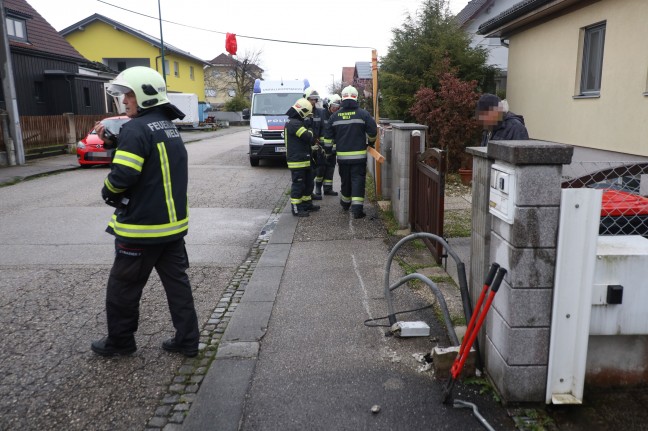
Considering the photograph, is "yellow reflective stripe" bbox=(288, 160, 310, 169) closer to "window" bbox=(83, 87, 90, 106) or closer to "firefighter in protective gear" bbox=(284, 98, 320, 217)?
"firefighter in protective gear" bbox=(284, 98, 320, 217)

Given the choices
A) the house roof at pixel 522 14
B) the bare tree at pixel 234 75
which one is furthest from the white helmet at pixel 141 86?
the bare tree at pixel 234 75

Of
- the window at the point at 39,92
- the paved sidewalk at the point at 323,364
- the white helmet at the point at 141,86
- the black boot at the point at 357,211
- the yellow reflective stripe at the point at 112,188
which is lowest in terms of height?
the paved sidewalk at the point at 323,364

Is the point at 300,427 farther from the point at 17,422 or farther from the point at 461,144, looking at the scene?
the point at 461,144

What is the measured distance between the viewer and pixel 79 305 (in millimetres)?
5246

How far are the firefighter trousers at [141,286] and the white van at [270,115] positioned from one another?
12.4m

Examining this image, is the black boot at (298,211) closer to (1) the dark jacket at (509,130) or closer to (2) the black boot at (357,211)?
(2) the black boot at (357,211)

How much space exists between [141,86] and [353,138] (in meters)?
5.09

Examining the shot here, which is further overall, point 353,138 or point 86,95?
point 86,95

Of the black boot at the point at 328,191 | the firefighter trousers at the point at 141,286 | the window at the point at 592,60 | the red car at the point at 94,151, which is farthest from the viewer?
the red car at the point at 94,151

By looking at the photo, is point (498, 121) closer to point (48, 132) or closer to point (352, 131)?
A: point (352, 131)

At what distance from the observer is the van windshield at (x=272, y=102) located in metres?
17.2

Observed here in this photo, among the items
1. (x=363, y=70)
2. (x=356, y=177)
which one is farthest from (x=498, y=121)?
(x=363, y=70)


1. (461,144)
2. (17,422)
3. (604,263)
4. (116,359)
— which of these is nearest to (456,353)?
(604,263)

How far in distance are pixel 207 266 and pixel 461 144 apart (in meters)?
7.83
